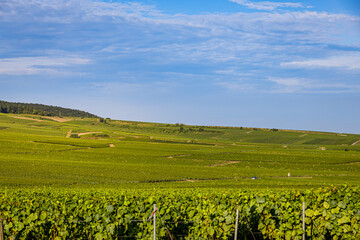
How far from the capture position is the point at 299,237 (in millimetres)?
16891

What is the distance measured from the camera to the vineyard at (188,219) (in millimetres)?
16297

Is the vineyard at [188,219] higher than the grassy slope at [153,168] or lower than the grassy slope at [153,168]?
higher

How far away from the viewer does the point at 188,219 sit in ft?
57.0

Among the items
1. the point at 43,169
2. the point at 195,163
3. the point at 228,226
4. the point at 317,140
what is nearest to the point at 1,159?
the point at 43,169

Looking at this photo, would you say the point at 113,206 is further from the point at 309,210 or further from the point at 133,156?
the point at 133,156

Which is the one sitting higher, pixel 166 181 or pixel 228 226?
pixel 228 226

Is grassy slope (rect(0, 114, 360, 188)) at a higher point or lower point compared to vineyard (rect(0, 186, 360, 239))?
lower

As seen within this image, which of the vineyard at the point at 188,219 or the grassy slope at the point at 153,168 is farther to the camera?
the grassy slope at the point at 153,168

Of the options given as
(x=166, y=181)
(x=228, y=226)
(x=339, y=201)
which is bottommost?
(x=166, y=181)

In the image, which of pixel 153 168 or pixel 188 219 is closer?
pixel 188 219

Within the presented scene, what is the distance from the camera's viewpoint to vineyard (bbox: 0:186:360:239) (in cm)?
1630

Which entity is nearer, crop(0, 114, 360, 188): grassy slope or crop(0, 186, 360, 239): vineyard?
crop(0, 186, 360, 239): vineyard

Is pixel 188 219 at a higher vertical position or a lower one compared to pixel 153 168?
higher

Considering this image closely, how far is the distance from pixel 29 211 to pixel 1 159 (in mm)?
57239
